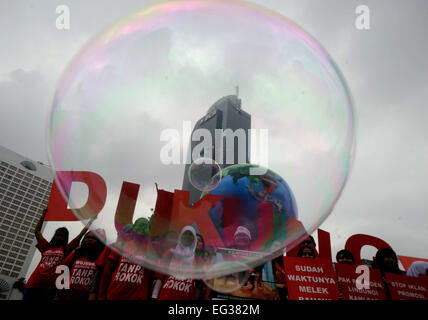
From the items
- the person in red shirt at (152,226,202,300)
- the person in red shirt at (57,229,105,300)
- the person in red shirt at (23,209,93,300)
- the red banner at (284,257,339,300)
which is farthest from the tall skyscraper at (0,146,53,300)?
the red banner at (284,257,339,300)

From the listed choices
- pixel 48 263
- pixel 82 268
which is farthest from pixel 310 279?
pixel 48 263

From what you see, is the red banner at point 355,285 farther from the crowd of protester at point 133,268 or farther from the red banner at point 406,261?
the red banner at point 406,261

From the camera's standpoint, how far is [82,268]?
4.08 meters

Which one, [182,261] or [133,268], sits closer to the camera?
[182,261]

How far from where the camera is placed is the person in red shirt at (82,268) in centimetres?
393

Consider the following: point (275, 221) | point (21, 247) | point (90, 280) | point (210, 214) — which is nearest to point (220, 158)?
point (275, 221)

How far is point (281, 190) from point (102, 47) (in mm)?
2994

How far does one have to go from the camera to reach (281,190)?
3936 millimetres

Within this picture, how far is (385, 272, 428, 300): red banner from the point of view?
13.8 ft

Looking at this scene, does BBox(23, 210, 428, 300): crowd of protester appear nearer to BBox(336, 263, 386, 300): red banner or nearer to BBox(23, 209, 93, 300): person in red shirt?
BBox(23, 209, 93, 300): person in red shirt

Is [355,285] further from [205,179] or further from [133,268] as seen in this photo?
[133,268]

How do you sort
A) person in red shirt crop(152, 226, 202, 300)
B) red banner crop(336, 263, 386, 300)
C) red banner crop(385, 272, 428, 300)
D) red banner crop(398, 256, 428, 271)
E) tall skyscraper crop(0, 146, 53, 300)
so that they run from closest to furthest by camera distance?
person in red shirt crop(152, 226, 202, 300)
red banner crop(336, 263, 386, 300)
red banner crop(385, 272, 428, 300)
red banner crop(398, 256, 428, 271)
tall skyscraper crop(0, 146, 53, 300)

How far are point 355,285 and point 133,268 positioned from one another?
A: 3356mm

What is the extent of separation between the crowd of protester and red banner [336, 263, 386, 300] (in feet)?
1.25
